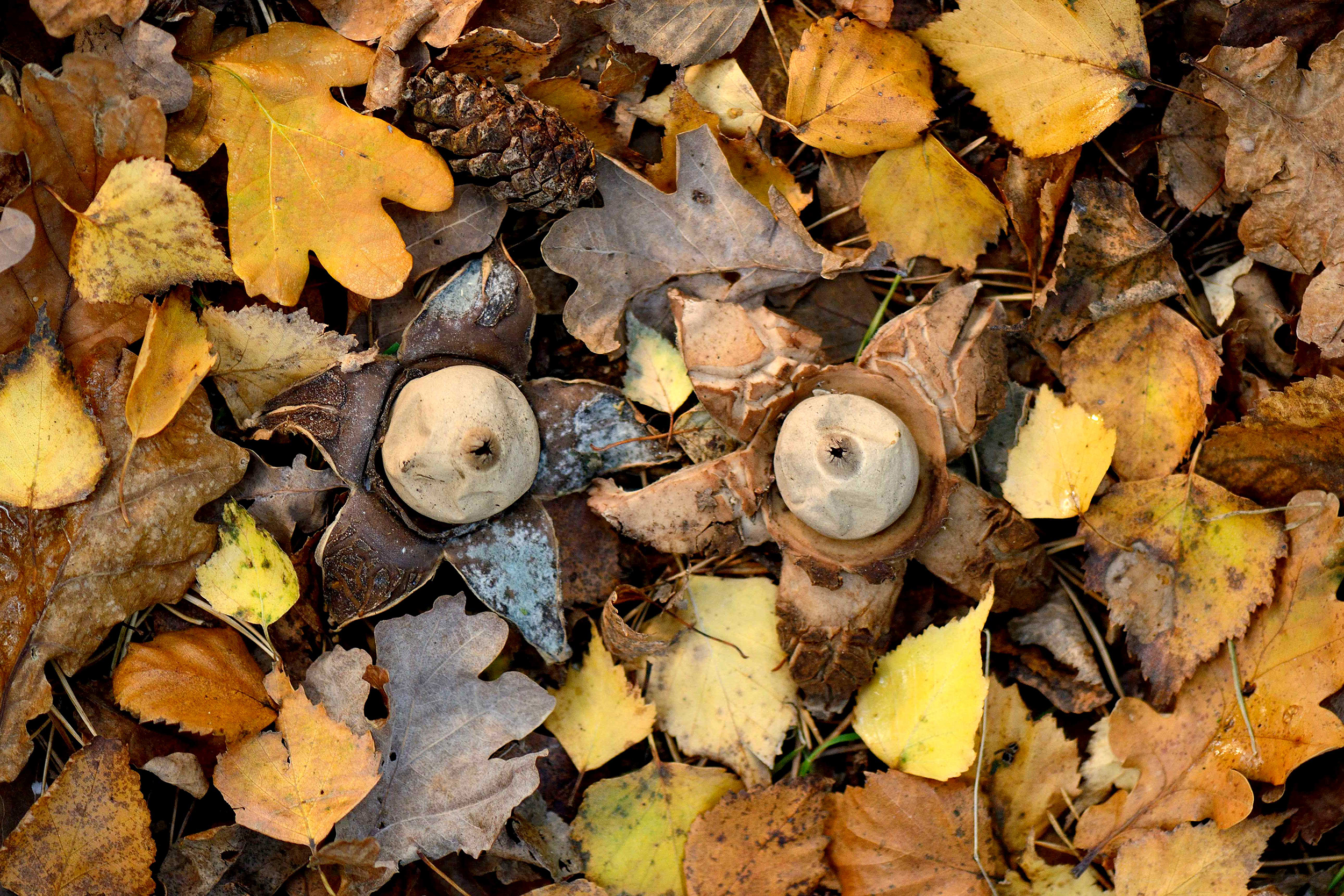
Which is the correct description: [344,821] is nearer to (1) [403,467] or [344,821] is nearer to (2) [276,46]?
(1) [403,467]

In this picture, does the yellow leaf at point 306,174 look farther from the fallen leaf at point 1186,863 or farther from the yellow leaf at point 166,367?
the fallen leaf at point 1186,863

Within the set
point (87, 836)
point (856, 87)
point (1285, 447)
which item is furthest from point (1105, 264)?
point (87, 836)

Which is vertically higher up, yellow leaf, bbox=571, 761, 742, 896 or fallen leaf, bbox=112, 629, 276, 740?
fallen leaf, bbox=112, 629, 276, 740

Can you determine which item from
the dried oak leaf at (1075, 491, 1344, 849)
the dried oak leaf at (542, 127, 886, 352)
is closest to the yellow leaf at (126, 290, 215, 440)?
the dried oak leaf at (542, 127, 886, 352)

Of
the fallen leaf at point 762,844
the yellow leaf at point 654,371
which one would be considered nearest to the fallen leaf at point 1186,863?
the fallen leaf at point 762,844

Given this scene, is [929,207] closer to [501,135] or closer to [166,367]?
[501,135]

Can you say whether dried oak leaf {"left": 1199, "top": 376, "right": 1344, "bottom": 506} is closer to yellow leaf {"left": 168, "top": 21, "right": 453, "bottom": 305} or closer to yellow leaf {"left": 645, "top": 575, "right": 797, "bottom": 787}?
yellow leaf {"left": 645, "top": 575, "right": 797, "bottom": 787}

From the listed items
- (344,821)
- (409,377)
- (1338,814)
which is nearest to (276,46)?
(409,377)
